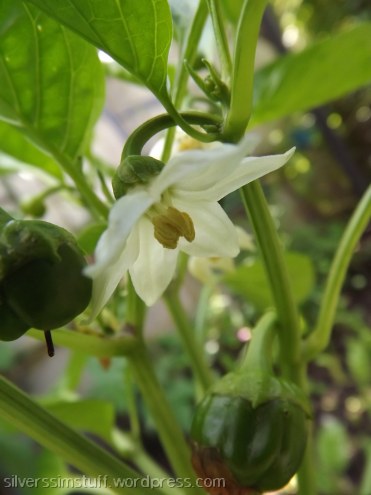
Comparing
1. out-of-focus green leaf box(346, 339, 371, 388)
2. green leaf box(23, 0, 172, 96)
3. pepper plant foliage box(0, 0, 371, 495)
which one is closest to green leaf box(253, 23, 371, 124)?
pepper plant foliage box(0, 0, 371, 495)

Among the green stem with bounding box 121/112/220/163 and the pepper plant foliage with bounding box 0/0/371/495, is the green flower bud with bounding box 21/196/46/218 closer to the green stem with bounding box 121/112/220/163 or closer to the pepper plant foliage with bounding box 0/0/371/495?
the pepper plant foliage with bounding box 0/0/371/495

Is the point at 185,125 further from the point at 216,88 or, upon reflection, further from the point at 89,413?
the point at 89,413

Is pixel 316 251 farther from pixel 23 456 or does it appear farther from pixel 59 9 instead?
pixel 59 9

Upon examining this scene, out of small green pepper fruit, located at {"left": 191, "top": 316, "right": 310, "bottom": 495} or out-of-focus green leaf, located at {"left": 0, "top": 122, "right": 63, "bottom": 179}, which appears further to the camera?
out-of-focus green leaf, located at {"left": 0, "top": 122, "right": 63, "bottom": 179}

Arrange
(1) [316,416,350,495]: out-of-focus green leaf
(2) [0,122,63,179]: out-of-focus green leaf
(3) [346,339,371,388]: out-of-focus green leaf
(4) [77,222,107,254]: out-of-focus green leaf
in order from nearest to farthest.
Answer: (4) [77,222,107,254]: out-of-focus green leaf
(2) [0,122,63,179]: out-of-focus green leaf
(1) [316,416,350,495]: out-of-focus green leaf
(3) [346,339,371,388]: out-of-focus green leaf

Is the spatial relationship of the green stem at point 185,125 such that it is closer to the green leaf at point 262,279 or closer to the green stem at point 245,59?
the green stem at point 245,59

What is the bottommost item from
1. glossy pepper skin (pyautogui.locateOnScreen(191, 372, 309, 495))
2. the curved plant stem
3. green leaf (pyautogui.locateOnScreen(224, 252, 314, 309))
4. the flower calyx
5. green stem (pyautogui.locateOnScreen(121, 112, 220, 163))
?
green leaf (pyautogui.locateOnScreen(224, 252, 314, 309))
